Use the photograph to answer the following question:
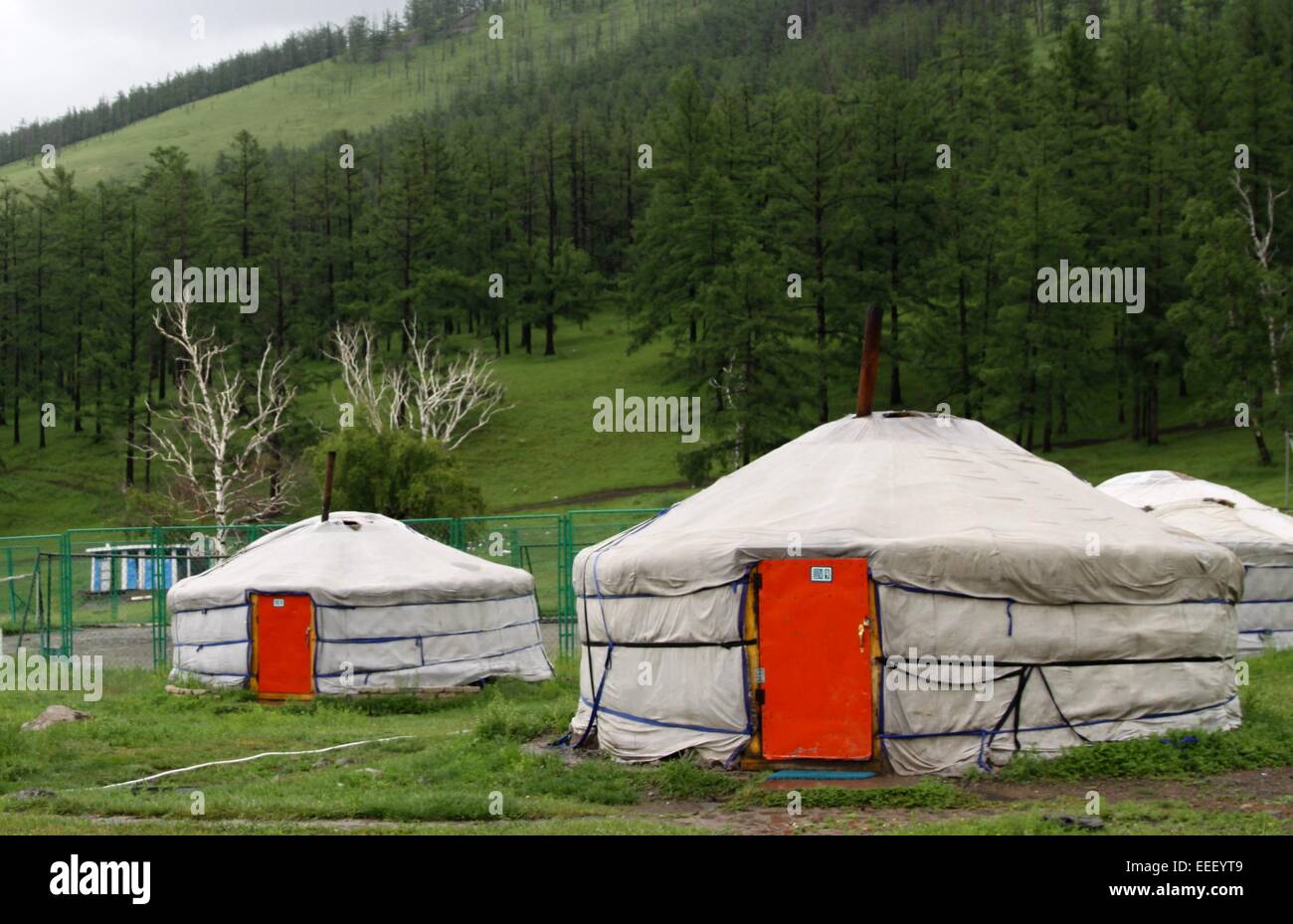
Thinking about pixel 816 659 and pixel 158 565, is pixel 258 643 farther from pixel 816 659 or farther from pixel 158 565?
pixel 816 659

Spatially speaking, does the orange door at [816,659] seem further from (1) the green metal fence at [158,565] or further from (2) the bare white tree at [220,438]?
(2) the bare white tree at [220,438]

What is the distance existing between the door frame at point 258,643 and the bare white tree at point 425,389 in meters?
20.8

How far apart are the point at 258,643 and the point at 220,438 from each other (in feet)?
79.5

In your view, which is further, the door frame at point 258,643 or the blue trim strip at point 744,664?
the door frame at point 258,643

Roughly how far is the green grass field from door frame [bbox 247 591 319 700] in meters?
3.24

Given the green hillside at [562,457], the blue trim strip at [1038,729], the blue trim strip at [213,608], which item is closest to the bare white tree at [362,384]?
the green hillside at [562,457]

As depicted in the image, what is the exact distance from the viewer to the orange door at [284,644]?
15148 millimetres

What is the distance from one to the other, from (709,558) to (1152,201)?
37441mm

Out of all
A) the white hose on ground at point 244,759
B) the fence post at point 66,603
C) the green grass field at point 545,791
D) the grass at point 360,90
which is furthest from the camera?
the grass at point 360,90

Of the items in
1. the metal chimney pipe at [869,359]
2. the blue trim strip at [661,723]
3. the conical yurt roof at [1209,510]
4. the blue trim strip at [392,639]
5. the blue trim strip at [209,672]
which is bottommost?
the blue trim strip at [209,672]

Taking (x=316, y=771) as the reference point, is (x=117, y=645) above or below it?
below

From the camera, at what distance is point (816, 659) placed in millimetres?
8898

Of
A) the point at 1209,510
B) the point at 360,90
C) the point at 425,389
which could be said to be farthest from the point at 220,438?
the point at 360,90
